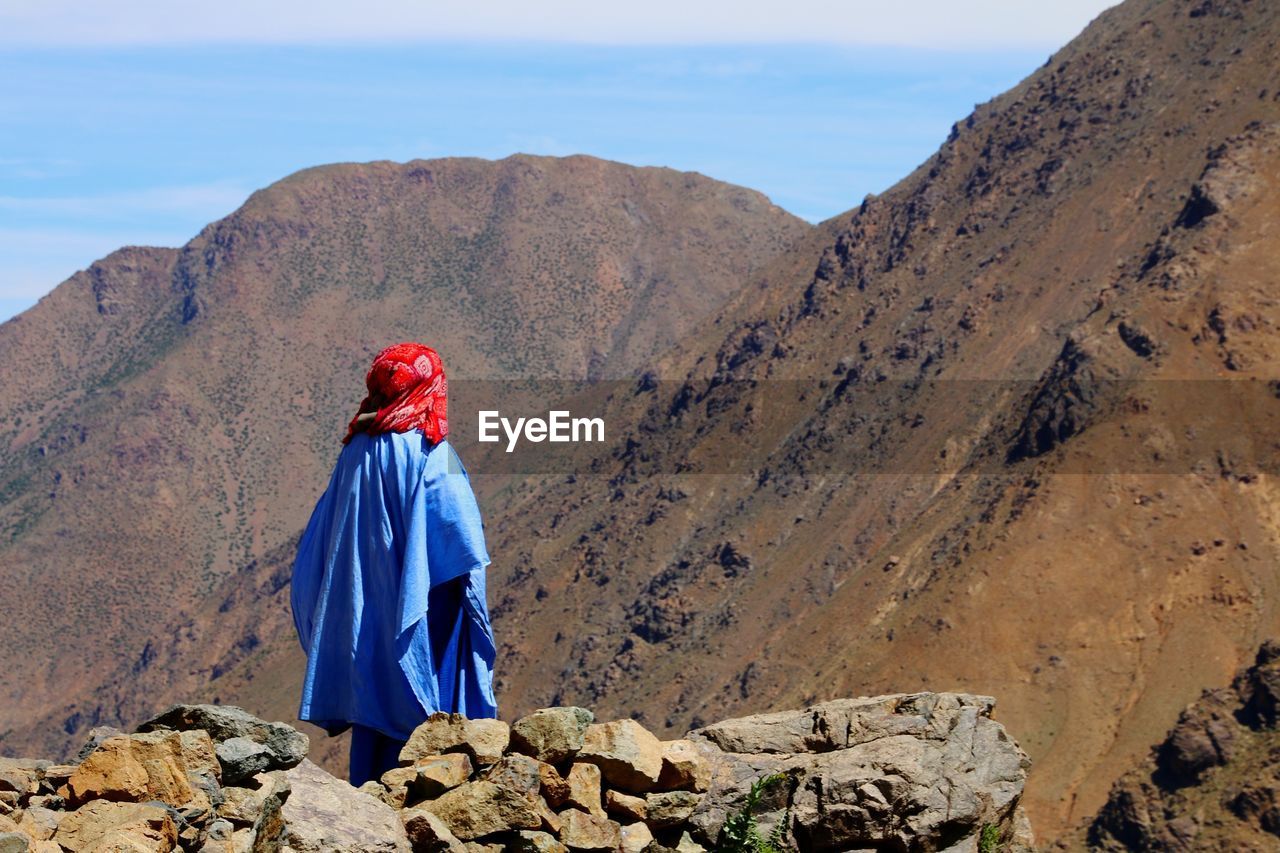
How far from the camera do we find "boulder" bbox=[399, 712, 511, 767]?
7637 millimetres

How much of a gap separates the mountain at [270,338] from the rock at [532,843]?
114263 millimetres

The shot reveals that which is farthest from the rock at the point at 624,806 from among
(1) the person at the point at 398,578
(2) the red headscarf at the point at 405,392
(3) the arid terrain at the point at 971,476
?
(3) the arid terrain at the point at 971,476

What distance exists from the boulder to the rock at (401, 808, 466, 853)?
1.79 feet

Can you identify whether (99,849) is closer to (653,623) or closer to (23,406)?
(653,623)

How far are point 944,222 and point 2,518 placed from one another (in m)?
81.9

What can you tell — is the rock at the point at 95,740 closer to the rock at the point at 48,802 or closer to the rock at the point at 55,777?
the rock at the point at 55,777

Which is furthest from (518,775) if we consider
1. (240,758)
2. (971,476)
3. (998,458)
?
(971,476)

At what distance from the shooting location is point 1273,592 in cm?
5144

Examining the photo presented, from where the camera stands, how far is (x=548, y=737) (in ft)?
24.9

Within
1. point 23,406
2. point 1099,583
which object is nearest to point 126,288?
point 23,406

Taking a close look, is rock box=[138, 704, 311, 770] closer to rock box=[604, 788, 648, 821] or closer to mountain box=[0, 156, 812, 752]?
rock box=[604, 788, 648, 821]

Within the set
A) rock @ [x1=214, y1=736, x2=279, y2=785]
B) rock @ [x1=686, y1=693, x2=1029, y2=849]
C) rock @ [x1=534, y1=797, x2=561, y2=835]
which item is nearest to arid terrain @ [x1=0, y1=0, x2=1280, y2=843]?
rock @ [x1=686, y1=693, x2=1029, y2=849]

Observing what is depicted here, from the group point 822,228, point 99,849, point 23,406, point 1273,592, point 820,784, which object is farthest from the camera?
point 23,406

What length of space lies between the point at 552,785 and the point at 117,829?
178cm
